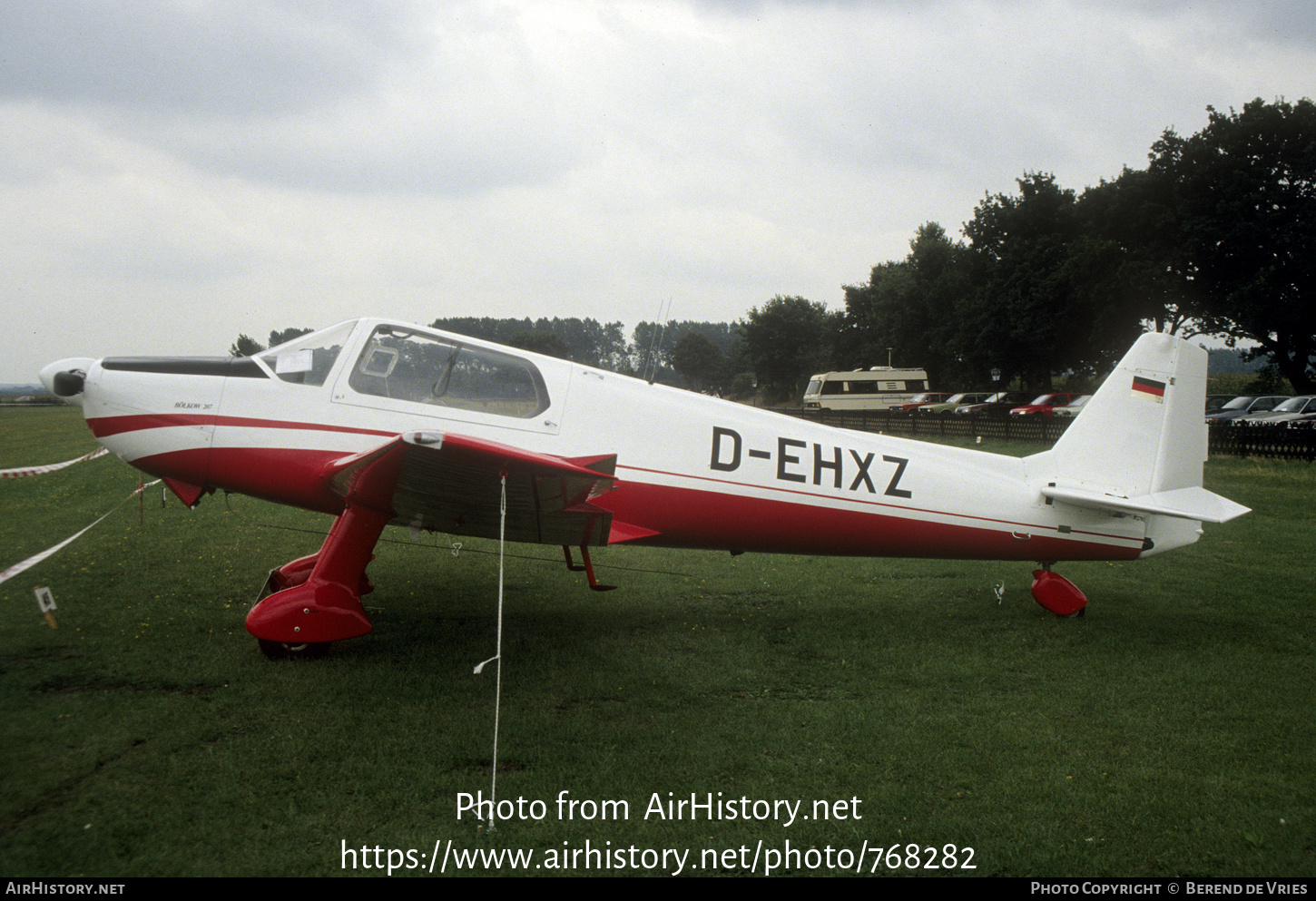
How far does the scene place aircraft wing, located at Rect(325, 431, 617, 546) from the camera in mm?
4242

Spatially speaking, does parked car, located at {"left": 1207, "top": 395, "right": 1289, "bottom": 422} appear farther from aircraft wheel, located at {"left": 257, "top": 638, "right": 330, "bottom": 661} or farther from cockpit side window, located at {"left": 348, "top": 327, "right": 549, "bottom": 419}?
aircraft wheel, located at {"left": 257, "top": 638, "right": 330, "bottom": 661}

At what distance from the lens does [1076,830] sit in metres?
3.63

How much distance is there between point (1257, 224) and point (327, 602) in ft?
134

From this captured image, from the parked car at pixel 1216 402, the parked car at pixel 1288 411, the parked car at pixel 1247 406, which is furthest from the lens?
the parked car at pixel 1216 402

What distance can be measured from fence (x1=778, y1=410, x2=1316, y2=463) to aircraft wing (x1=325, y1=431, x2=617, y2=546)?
17.8 m

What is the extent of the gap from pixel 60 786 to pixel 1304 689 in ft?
25.3

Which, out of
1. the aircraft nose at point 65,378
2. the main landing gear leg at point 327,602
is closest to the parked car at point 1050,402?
the main landing gear leg at point 327,602

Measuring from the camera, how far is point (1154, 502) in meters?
6.59

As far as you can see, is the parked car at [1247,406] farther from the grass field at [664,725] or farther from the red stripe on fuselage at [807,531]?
the red stripe on fuselage at [807,531]

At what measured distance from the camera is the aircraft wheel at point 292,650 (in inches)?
208

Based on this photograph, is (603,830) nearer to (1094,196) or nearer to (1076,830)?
(1076,830)

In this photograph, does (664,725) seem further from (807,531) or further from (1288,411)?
(1288,411)

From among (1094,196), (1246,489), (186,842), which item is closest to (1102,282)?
(1094,196)

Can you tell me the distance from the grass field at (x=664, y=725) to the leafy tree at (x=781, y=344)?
50.8m
